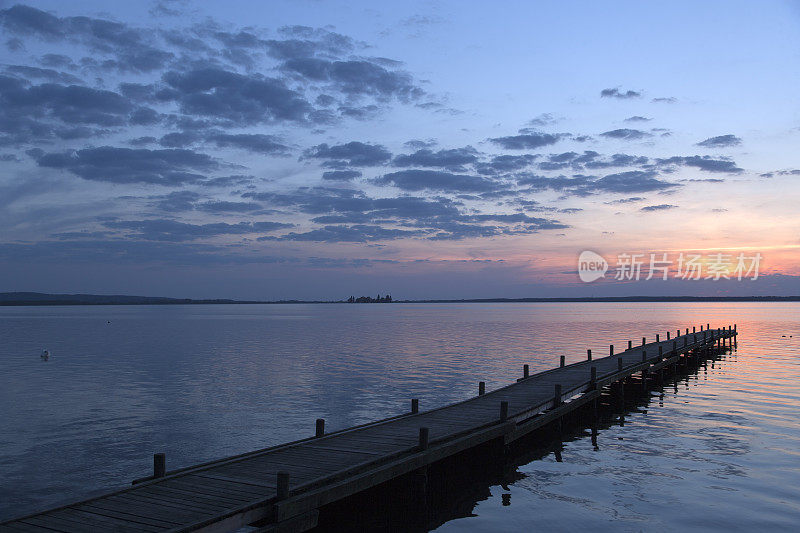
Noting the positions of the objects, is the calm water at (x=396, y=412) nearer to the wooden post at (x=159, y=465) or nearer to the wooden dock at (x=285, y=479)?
the wooden dock at (x=285, y=479)

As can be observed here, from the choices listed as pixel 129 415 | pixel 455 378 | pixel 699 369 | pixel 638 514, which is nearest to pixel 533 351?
pixel 699 369

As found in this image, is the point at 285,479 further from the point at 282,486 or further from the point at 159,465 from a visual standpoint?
the point at 159,465

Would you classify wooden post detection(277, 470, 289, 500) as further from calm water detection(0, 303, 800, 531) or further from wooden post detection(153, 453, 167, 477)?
calm water detection(0, 303, 800, 531)

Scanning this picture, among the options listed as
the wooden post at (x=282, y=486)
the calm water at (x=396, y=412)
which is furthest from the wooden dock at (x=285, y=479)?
the calm water at (x=396, y=412)

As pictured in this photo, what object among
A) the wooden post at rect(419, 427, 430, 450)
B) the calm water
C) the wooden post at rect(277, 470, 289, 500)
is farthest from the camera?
the calm water

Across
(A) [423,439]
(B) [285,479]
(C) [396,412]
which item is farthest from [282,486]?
(C) [396,412]

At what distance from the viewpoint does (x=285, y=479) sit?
32.8 feet

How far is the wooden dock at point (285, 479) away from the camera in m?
9.26

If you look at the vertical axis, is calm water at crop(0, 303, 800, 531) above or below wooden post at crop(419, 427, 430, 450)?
below

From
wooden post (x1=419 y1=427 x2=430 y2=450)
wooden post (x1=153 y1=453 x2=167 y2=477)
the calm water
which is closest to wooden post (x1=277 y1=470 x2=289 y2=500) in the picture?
wooden post (x1=153 y1=453 x2=167 y2=477)

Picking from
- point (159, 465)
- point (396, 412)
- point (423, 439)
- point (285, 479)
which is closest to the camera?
point (285, 479)

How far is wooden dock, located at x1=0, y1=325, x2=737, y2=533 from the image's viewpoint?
926cm

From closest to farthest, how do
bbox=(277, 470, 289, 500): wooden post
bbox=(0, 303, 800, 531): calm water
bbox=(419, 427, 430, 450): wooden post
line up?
1. bbox=(277, 470, 289, 500): wooden post
2. bbox=(419, 427, 430, 450): wooden post
3. bbox=(0, 303, 800, 531): calm water

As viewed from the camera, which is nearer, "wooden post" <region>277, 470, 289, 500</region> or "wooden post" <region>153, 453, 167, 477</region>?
"wooden post" <region>277, 470, 289, 500</region>
